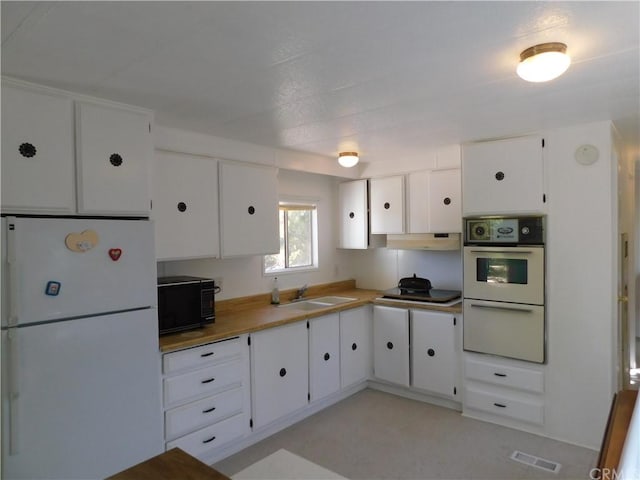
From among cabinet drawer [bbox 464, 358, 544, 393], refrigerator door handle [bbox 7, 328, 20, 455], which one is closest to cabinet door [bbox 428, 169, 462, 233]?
Answer: cabinet drawer [bbox 464, 358, 544, 393]

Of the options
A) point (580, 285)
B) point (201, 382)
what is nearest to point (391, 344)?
point (580, 285)

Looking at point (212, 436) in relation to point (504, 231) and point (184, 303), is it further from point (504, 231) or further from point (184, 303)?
point (504, 231)

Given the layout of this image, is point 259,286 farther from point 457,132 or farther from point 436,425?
point 457,132

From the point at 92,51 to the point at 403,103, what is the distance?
1622mm

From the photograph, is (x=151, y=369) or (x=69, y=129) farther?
(x=151, y=369)

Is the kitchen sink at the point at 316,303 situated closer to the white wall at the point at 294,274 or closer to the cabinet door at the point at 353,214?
the white wall at the point at 294,274

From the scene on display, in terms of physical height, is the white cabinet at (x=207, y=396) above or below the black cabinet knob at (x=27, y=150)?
below

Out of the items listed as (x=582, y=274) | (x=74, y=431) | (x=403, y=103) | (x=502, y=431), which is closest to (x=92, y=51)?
(x=403, y=103)

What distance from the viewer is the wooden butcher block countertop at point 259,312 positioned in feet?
9.13

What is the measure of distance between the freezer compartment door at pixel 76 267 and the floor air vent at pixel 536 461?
8.84 ft

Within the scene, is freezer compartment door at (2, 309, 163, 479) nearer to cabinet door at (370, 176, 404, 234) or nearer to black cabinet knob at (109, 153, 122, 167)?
black cabinet knob at (109, 153, 122, 167)

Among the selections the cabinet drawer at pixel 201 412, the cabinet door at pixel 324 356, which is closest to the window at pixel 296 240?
the cabinet door at pixel 324 356

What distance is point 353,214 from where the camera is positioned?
462 centimetres

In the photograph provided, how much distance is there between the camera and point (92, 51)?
1735mm
